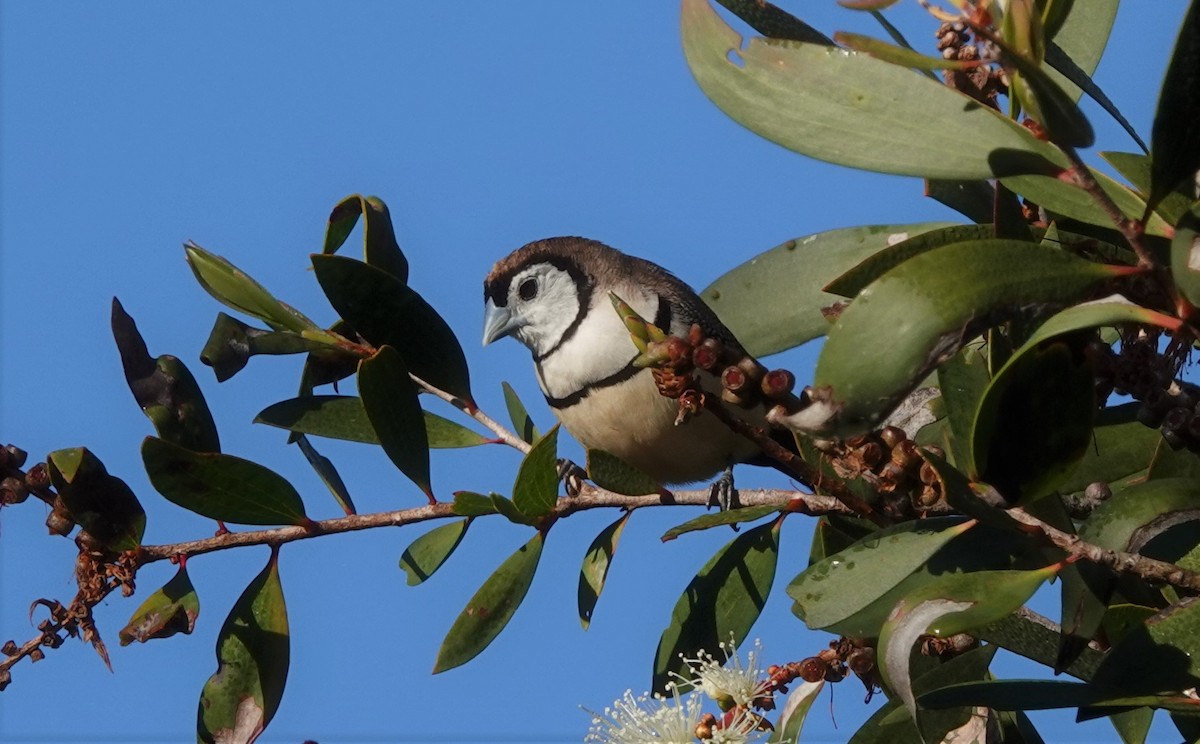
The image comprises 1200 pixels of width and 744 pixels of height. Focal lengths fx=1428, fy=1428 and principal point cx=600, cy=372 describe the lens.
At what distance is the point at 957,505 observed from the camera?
1.72 m

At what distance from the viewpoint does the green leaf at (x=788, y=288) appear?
8.65 feet

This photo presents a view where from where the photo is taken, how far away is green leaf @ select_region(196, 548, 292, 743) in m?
2.35

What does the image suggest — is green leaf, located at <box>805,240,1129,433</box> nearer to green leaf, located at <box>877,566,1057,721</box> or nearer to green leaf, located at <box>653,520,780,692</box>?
green leaf, located at <box>877,566,1057,721</box>

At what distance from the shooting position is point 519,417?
3.01 metres

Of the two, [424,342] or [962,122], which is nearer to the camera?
[962,122]

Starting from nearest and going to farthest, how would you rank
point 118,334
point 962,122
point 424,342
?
point 962,122 → point 118,334 → point 424,342

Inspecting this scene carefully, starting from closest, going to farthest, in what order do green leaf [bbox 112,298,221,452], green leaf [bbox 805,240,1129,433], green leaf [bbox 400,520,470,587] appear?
green leaf [bbox 805,240,1129,433], green leaf [bbox 112,298,221,452], green leaf [bbox 400,520,470,587]

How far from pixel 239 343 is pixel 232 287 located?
0.14 meters

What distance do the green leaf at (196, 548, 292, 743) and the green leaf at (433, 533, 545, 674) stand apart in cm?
27

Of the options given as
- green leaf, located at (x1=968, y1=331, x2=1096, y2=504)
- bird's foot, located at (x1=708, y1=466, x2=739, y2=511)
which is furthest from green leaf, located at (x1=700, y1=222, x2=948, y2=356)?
green leaf, located at (x1=968, y1=331, x2=1096, y2=504)

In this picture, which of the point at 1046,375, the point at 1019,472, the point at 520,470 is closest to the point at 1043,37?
the point at 1046,375

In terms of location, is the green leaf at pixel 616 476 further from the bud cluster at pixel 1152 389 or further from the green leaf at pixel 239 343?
the bud cluster at pixel 1152 389

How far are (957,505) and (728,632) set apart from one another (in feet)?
2.94

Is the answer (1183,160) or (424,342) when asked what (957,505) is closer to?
(1183,160)
